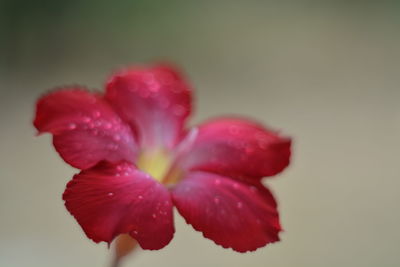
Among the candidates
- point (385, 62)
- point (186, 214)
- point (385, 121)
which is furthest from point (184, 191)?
point (385, 62)

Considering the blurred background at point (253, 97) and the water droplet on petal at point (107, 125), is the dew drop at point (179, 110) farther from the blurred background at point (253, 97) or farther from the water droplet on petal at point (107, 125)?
the blurred background at point (253, 97)

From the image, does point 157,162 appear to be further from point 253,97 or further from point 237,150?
point 253,97

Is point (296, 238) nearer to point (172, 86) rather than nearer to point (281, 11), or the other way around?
point (172, 86)

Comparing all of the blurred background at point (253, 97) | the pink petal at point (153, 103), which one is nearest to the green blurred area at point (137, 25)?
the blurred background at point (253, 97)

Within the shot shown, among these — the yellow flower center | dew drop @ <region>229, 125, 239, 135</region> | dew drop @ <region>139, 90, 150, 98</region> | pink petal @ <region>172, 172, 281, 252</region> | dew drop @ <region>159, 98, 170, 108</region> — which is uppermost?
dew drop @ <region>139, 90, 150, 98</region>

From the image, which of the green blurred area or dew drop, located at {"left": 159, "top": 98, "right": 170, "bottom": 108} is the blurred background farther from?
dew drop, located at {"left": 159, "top": 98, "right": 170, "bottom": 108}

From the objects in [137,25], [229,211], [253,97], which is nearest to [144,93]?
[229,211]

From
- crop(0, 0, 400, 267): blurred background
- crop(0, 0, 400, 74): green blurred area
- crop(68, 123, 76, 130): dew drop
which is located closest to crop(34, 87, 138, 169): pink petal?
crop(68, 123, 76, 130): dew drop
